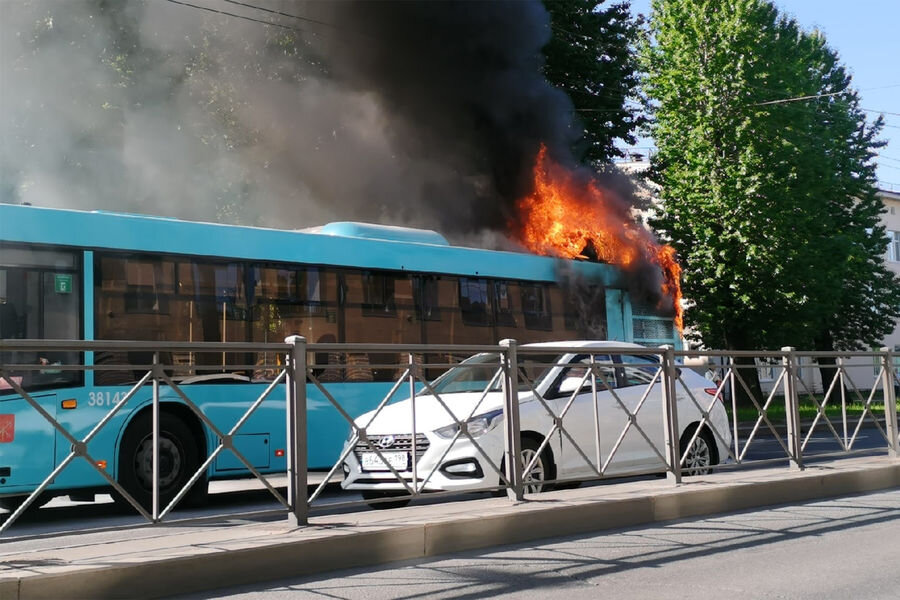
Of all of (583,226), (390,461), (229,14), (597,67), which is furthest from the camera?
(597,67)

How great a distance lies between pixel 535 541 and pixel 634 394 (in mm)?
2972

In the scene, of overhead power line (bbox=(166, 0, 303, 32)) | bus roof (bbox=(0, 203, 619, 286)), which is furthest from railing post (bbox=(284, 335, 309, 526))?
overhead power line (bbox=(166, 0, 303, 32))

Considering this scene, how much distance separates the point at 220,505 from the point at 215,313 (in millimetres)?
2166

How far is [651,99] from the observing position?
3050 cm

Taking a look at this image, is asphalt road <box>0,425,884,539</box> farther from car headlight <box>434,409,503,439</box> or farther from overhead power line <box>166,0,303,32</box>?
overhead power line <box>166,0,303,32</box>

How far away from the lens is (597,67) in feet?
96.8

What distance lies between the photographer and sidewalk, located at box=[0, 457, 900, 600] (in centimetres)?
582

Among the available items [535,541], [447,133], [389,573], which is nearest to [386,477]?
[535,541]

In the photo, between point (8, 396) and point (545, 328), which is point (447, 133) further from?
point (8, 396)

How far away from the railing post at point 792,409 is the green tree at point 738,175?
57.4 ft

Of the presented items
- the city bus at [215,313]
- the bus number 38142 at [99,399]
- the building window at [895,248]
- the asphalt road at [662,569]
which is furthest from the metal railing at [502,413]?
the building window at [895,248]

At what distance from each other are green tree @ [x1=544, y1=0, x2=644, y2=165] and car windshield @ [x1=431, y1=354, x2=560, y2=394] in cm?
1977

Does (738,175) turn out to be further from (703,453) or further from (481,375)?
(481,375)

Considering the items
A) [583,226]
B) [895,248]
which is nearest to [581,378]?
[583,226]
